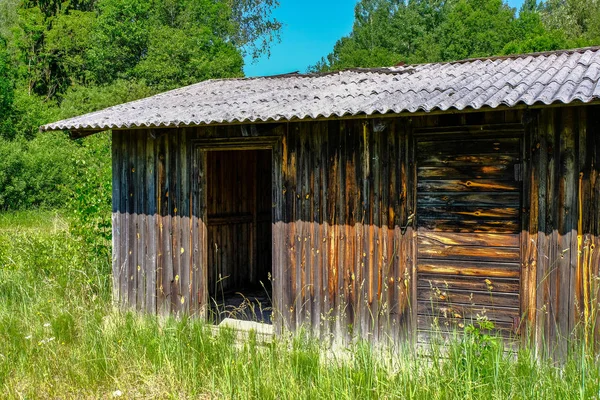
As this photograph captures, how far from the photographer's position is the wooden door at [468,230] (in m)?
5.84

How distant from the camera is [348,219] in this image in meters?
6.59

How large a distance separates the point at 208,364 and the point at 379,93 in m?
3.38

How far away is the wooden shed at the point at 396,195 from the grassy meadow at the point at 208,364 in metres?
0.57

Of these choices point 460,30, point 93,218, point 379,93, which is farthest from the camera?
point 460,30

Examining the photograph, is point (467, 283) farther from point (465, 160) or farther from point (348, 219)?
point (348, 219)

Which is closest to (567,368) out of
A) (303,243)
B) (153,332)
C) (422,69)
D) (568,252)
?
(568,252)

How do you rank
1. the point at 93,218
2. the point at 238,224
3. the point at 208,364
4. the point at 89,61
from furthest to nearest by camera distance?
the point at 89,61 < the point at 238,224 < the point at 93,218 < the point at 208,364

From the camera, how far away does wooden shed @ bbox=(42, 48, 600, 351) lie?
18.2ft

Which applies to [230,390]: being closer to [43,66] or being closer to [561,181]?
[561,181]

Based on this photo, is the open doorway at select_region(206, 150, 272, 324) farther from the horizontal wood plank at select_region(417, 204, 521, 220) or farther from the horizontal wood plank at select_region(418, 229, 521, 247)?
the horizontal wood plank at select_region(417, 204, 521, 220)

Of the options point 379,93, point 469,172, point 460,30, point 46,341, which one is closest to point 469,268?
point 469,172

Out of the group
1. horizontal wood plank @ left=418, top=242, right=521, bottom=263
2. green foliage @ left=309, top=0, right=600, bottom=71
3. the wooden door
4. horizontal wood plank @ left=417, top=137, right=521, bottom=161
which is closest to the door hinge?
the wooden door

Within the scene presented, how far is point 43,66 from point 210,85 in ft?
89.4

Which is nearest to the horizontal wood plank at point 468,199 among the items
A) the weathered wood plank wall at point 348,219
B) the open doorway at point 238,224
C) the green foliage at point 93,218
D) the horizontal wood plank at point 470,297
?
the weathered wood plank wall at point 348,219
